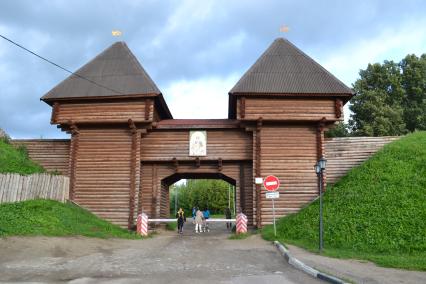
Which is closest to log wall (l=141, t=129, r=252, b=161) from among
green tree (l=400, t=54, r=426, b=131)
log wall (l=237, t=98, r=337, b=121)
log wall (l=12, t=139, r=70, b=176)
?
log wall (l=237, t=98, r=337, b=121)

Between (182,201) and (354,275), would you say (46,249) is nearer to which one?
(354,275)

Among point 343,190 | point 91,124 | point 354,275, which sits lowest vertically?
point 354,275

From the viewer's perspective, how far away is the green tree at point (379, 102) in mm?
34334

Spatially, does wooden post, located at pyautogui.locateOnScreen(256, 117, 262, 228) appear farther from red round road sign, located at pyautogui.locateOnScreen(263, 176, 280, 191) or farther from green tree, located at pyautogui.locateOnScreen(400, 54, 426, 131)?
green tree, located at pyautogui.locateOnScreen(400, 54, 426, 131)

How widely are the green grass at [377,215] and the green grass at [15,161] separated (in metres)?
11.2

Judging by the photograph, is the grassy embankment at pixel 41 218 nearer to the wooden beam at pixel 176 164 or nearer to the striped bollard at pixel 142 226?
the striped bollard at pixel 142 226

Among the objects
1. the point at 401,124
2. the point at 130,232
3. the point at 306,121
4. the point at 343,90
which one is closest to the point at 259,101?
the point at 306,121

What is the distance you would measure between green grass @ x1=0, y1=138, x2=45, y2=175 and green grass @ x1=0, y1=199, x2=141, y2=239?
2.43 meters

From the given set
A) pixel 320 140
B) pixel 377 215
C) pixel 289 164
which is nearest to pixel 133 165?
pixel 289 164

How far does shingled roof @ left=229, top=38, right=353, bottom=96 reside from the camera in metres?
20.3

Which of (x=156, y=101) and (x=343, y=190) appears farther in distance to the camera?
(x=156, y=101)

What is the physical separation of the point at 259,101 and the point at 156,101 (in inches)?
209

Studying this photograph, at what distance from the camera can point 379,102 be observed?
35406 mm

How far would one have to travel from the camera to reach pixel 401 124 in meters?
34.6
